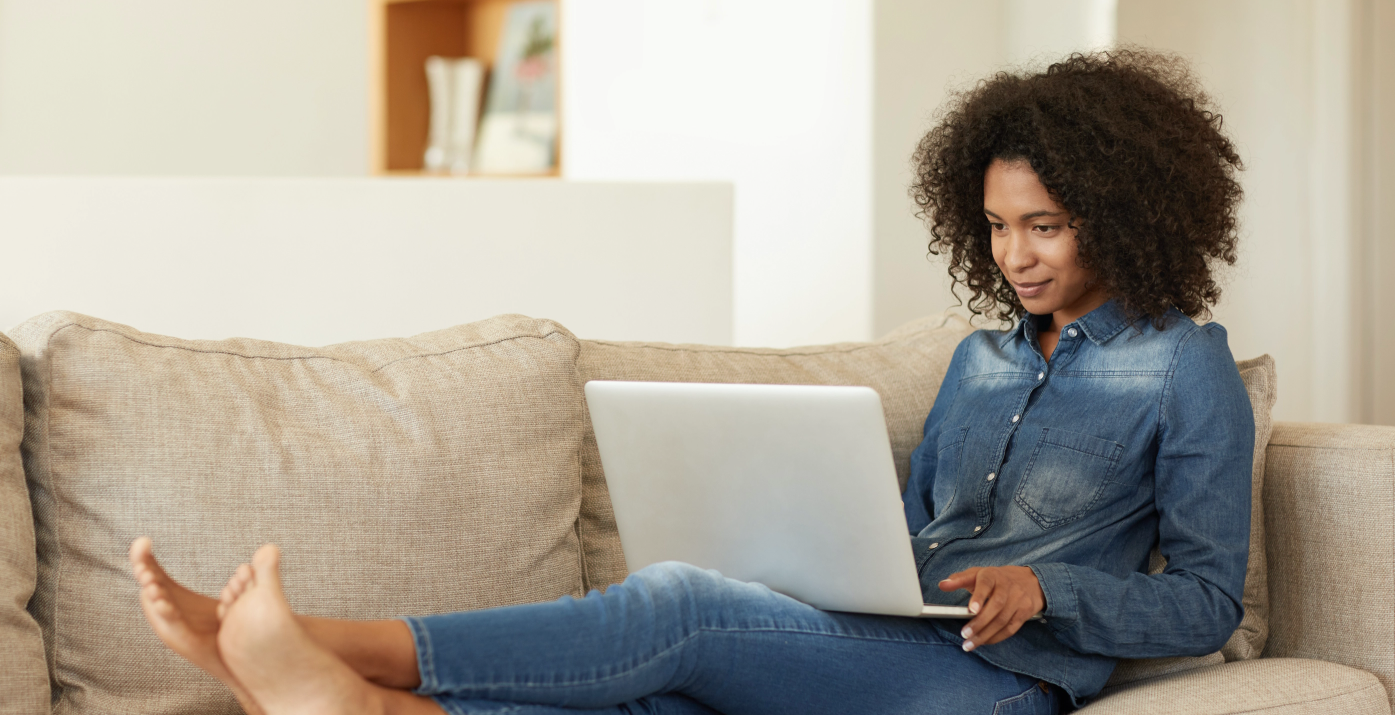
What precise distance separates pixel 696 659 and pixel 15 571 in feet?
2.06

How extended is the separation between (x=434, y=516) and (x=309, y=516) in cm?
12

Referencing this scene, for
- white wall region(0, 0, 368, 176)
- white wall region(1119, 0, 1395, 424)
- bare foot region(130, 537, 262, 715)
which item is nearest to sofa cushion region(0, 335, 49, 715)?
bare foot region(130, 537, 262, 715)

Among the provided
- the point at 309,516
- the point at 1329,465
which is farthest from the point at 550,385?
the point at 1329,465

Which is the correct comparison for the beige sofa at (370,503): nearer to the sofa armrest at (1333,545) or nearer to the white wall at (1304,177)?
the sofa armrest at (1333,545)

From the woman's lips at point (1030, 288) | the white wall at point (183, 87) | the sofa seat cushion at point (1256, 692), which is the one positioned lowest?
the sofa seat cushion at point (1256, 692)

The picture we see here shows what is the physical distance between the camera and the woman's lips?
54.5 inches

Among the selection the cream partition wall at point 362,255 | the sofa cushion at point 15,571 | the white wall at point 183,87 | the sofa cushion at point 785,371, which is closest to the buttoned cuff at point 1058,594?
the sofa cushion at point 785,371

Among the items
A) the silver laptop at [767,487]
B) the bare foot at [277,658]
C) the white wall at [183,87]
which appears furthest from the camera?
the white wall at [183,87]

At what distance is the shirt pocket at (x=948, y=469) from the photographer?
1.43 meters

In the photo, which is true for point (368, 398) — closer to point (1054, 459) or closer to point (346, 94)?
point (1054, 459)

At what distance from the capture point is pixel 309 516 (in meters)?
1.23

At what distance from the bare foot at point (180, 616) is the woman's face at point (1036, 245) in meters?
0.90

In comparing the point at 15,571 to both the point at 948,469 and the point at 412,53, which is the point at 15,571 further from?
the point at 412,53

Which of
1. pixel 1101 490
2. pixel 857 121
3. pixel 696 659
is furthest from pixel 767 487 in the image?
pixel 857 121
